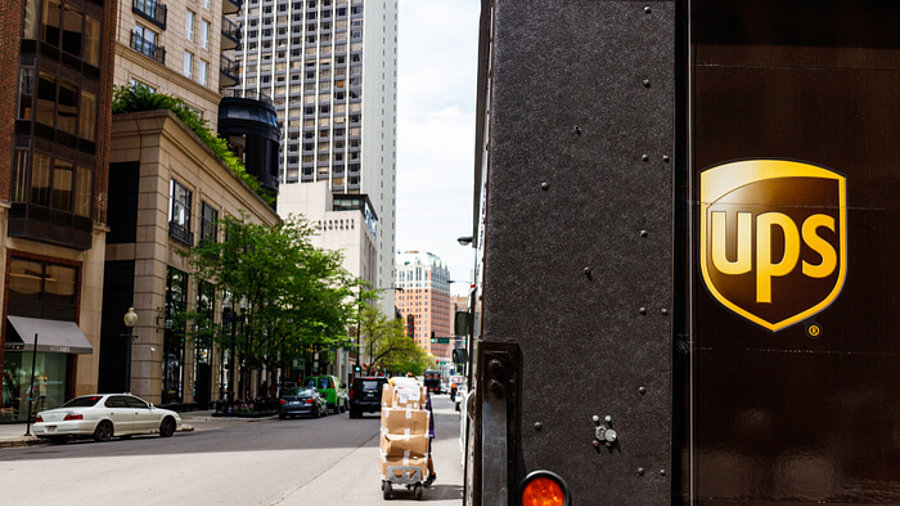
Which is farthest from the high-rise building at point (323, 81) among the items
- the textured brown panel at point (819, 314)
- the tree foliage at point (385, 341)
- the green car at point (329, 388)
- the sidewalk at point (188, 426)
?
the textured brown panel at point (819, 314)

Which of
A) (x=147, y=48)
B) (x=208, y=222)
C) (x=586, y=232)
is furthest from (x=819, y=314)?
(x=147, y=48)

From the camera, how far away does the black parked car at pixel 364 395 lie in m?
39.9

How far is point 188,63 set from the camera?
55406 millimetres

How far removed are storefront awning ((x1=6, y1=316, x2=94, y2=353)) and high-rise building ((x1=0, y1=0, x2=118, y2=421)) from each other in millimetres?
49

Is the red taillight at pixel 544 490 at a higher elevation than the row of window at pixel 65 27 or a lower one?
lower

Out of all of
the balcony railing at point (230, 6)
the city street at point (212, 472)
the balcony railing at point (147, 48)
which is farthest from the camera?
the balcony railing at point (230, 6)

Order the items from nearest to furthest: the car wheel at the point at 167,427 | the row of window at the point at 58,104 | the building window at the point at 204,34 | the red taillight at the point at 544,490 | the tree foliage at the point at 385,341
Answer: the red taillight at the point at 544,490, the car wheel at the point at 167,427, the row of window at the point at 58,104, the building window at the point at 204,34, the tree foliage at the point at 385,341

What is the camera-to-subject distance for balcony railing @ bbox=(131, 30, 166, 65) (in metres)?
49.8

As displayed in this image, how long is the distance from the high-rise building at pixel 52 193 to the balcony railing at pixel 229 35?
79.6 ft

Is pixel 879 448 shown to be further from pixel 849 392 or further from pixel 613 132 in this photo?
pixel 613 132

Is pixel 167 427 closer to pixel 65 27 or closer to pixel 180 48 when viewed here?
pixel 65 27

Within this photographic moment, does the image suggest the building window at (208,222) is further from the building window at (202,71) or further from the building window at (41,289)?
the building window at (202,71)

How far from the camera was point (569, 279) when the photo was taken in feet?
7.43

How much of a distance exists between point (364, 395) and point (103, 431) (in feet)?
53.4
